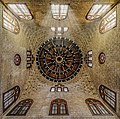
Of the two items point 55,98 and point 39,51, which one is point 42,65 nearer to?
point 39,51

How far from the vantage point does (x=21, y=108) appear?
13844mm

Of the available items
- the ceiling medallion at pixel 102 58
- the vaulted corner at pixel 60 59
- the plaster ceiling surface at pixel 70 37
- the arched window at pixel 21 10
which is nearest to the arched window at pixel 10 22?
the vaulted corner at pixel 60 59

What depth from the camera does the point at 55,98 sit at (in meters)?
16.0

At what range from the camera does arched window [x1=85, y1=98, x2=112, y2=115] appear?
13.0 meters

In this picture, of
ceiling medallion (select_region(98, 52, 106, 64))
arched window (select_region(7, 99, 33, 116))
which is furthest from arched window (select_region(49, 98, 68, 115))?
ceiling medallion (select_region(98, 52, 106, 64))

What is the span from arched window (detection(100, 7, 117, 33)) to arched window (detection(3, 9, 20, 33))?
704 centimetres

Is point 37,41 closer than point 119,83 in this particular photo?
No

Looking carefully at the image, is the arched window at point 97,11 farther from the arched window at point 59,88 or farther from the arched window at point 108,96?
the arched window at point 59,88

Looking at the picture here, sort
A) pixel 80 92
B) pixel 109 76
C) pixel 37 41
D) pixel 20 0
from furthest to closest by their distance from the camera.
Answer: pixel 37 41 → pixel 80 92 → pixel 109 76 → pixel 20 0

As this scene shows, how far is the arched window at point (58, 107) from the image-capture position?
42.6ft

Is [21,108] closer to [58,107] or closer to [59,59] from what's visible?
[58,107]

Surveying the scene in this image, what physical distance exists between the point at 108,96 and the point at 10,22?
9127 mm

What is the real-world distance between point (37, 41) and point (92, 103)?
28.7 ft

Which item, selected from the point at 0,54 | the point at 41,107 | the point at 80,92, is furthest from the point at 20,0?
the point at 80,92
